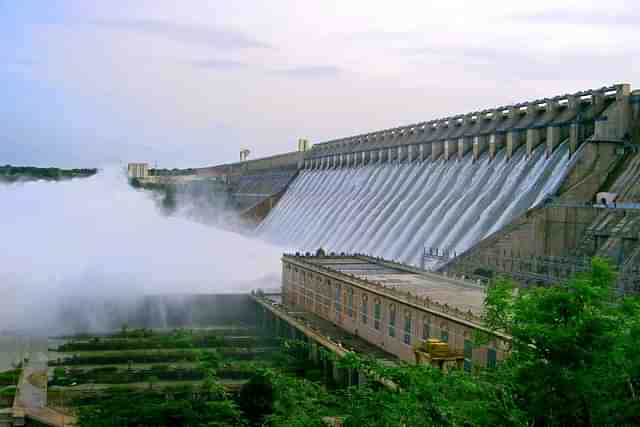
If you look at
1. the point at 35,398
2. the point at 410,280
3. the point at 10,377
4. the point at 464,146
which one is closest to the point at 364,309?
the point at 410,280

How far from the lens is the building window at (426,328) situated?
25.1 metres

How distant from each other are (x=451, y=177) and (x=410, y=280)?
713 inches

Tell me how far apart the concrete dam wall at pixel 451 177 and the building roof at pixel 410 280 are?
3468 mm

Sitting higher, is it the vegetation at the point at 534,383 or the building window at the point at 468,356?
the vegetation at the point at 534,383

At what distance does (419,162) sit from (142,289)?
21259mm

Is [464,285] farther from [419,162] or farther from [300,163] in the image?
[300,163]

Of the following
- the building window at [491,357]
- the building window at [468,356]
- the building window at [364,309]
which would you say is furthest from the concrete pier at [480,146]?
the building window at [491,357]


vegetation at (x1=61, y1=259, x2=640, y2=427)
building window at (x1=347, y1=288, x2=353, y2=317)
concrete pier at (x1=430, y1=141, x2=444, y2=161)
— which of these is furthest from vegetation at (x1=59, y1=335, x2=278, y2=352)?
concrete pier at (x1=430, y1=141, x2=444, y2=161)

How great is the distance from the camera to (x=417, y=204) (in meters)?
49.2

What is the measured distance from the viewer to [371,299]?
30.2m

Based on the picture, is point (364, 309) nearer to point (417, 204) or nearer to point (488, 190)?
point (488, 190)

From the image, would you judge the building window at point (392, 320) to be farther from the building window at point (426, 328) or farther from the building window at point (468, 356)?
the building window at point (468, 356)

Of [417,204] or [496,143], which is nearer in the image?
[496,143]

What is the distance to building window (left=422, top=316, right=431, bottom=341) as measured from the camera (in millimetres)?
25109
